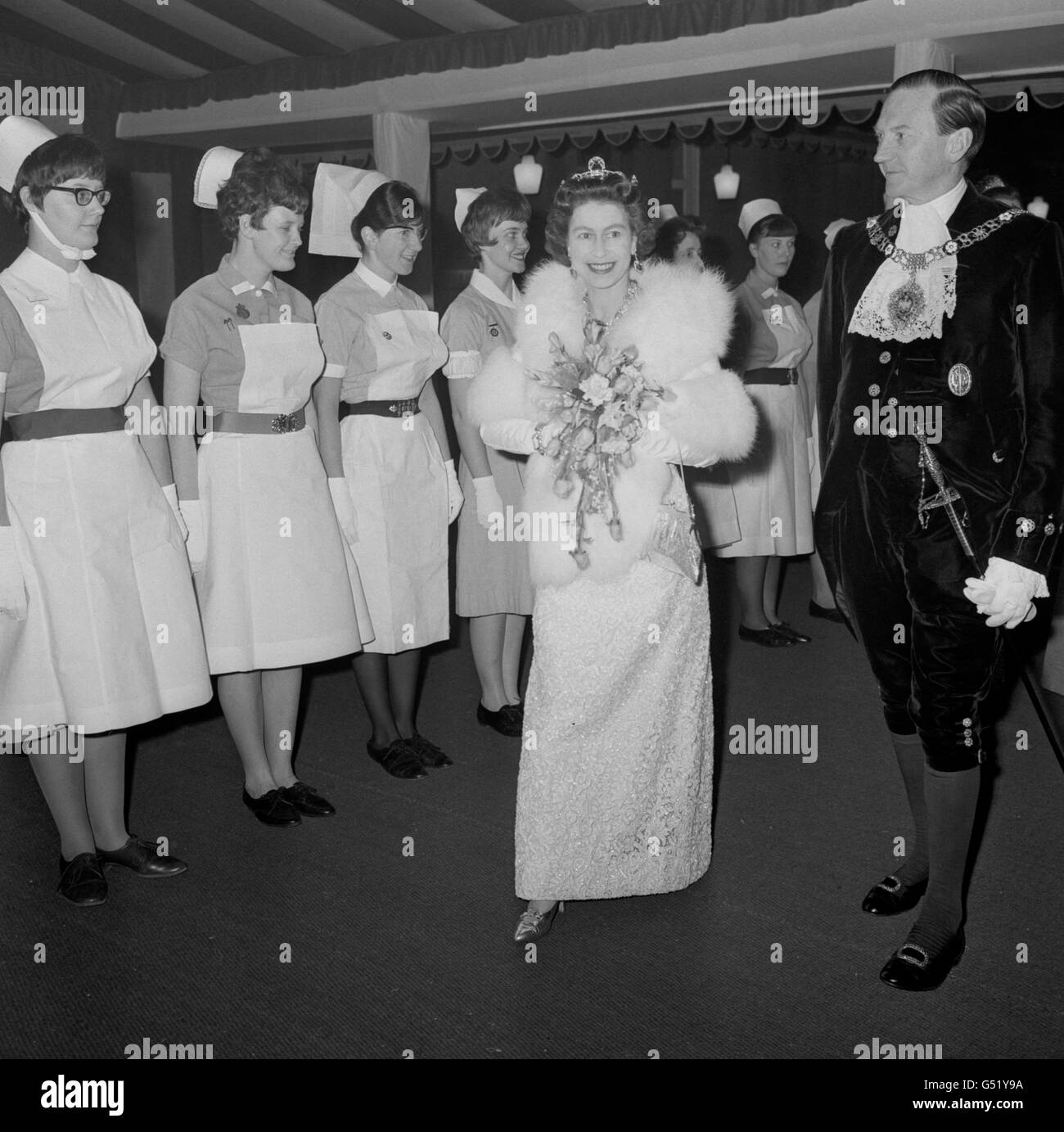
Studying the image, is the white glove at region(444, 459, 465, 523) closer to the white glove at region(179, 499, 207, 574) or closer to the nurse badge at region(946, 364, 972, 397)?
the white glove at region(179, 499, 207, 574)

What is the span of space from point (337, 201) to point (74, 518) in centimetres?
144

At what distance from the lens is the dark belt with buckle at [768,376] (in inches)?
189

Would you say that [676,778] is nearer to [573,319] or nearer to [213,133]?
[573,319]

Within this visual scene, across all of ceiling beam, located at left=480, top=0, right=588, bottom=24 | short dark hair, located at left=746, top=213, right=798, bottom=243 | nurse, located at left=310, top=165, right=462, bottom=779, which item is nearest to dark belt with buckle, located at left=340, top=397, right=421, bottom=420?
nurse, located at left=310, top=165, right=462, bottom=779

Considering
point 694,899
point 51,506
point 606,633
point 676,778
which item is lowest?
point 694,899

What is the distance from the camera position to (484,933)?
251cm

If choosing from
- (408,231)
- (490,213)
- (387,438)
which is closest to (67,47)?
(490,213)

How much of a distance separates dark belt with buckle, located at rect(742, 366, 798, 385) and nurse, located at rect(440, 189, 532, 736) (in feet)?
4.54

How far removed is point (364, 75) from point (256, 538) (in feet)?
15.4

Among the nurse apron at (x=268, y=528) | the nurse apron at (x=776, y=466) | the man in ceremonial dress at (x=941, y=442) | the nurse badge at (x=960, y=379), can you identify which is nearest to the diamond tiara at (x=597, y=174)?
the man in ceremonial dress at (x=941, y=442)

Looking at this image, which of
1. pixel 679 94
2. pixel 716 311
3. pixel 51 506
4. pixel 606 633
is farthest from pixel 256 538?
pixel 679 94

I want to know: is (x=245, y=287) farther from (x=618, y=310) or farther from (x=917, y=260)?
(x=917, y=260)

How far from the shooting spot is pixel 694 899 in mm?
2660

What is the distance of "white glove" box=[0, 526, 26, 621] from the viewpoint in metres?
2.49
